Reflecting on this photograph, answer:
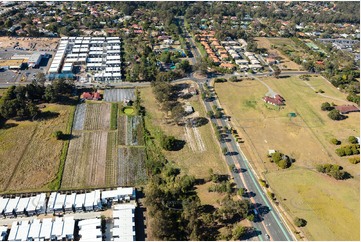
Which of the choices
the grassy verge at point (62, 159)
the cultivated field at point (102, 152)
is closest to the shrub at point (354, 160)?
the cultivated field at point (102, 152)

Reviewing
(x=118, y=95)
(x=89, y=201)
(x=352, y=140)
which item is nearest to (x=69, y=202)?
(x=89, y=201)

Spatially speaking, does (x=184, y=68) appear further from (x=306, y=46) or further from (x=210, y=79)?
(x=306, y=46)

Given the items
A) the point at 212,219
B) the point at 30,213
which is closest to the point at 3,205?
the point at 30,213

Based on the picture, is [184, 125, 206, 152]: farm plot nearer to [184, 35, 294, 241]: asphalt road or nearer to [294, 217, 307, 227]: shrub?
[184, 35, 294, 241]: asphalt road

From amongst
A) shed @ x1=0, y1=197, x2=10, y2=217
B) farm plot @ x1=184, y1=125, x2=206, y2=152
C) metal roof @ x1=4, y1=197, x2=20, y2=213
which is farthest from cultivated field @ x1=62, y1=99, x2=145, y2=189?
farm plot @ x1=184, y1=125, x2=206, y2=152

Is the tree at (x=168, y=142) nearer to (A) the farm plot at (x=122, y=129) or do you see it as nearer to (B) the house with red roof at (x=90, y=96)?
(A) the farm plot at (x=122, y=129)
